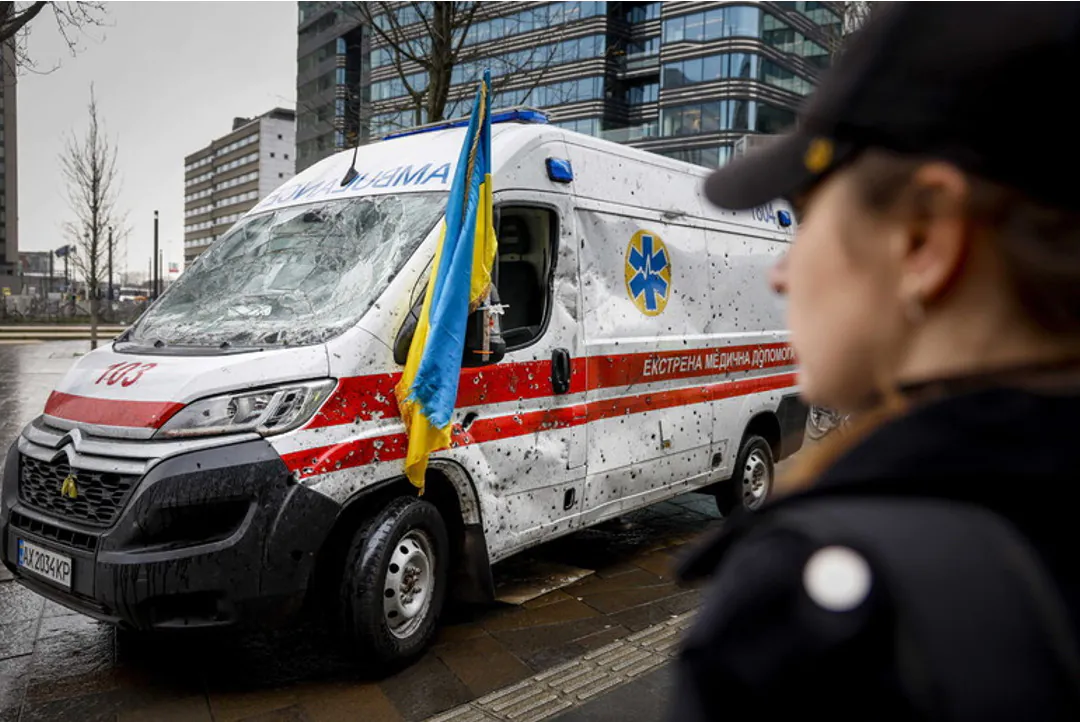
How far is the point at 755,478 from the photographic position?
22.5 feet

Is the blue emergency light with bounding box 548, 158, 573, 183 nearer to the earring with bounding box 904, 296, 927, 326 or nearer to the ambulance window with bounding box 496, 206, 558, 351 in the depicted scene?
the ambulance window with bounding box 496, 206, 558, 351

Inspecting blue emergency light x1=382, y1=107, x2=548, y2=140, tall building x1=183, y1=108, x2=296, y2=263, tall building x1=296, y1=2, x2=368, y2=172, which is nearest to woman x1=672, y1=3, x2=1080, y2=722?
blue emergency light x1=382, y1=107, x2=548, y2=140

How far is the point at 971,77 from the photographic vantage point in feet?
2.35

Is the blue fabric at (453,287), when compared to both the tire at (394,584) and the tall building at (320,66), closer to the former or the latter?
the tire at (394,584)

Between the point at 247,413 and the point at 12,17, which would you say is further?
the point at 12,17

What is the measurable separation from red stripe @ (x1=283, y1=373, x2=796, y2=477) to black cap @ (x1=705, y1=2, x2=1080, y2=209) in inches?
122

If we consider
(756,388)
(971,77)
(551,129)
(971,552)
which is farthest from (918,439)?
(756,388)

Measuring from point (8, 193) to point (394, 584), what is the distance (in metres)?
81.2

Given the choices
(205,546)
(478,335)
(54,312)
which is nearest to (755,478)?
(478,335)

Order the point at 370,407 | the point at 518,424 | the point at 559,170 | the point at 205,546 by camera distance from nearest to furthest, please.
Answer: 1. the point at 205,546
2. the point at 370,407
3. the point at 518,424
4. the point at 559,170

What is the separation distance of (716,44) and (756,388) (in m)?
48.8

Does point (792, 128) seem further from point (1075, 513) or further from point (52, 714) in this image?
point (52, 714)

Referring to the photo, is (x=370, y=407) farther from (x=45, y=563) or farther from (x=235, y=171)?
(x=235, y=171)

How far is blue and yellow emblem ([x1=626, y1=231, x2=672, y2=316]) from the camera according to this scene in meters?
5.31
